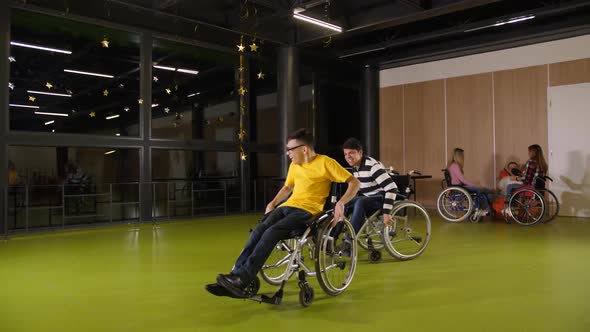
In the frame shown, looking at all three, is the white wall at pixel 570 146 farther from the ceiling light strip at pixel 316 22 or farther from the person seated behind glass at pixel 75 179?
the person seated behind glass at pixel 75 179

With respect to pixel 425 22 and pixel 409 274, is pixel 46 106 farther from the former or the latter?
pixel 425 22

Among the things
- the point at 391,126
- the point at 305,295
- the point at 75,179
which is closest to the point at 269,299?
the point at 305,295

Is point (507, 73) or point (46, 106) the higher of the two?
point (507, 73)

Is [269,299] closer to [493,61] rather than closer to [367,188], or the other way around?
[367,188]

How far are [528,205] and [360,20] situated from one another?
370 centimetres

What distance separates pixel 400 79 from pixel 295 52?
2.78 metres

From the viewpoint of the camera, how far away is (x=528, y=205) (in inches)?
249

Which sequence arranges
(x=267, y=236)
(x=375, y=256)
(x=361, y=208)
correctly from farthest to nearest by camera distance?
(x=375, y=256), (x=361, y=208), (x=267, y=236)

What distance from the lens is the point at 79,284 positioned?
3154 mm

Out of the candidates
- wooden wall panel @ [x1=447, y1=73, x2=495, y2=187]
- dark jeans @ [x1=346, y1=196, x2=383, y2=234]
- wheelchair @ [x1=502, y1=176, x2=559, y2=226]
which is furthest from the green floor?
wooden wall panel @ [x1=447, y1=73, x2=495, y2=187]

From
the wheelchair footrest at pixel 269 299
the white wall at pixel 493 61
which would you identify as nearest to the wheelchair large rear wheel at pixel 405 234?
the wheelchair footrest at pixel 269 299

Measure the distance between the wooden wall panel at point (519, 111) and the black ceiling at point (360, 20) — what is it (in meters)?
0.60

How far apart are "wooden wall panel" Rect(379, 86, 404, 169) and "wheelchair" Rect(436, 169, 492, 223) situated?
2810 millimetres

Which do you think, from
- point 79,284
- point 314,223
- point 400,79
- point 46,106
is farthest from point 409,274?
point 400,79
